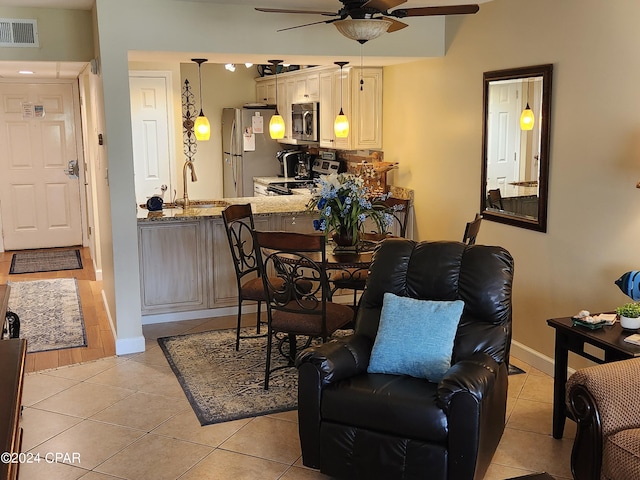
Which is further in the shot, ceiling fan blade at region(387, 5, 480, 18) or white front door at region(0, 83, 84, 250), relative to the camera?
white front door at region(0, 83, 84, 250)

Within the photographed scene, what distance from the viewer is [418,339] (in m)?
3.05

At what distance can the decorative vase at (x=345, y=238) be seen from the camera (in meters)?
4.32

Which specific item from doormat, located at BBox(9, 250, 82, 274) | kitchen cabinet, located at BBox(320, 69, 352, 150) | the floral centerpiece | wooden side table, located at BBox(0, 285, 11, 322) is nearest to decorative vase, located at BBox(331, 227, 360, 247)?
the floral centerpiece

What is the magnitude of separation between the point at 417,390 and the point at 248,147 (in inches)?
237

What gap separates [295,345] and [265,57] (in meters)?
2.11

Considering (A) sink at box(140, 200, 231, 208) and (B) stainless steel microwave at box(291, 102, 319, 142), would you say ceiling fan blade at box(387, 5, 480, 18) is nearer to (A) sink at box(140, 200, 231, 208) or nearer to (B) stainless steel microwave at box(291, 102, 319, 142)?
(A) sink at box(140, 200, 231, 208)

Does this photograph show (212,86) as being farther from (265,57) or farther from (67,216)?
(265,57)

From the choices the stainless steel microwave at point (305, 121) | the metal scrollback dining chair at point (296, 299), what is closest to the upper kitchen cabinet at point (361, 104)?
the stainless steel microwave at point (305, 121)

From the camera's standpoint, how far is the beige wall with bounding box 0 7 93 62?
16.1ft

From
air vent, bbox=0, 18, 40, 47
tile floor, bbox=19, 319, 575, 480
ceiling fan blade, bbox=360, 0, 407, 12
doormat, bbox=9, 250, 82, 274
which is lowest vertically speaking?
tile floor, bbox=19, 319, 575, 480

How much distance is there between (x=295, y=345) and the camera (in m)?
4.43

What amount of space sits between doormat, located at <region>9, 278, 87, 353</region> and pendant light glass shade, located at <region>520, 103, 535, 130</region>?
3493 mm

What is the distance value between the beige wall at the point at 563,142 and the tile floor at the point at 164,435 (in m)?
0.71

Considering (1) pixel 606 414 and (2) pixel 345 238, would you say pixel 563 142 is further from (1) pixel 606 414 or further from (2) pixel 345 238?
(1) pixel 606 414
